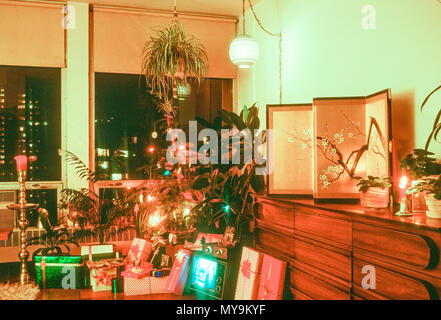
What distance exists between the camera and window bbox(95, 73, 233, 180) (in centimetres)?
483

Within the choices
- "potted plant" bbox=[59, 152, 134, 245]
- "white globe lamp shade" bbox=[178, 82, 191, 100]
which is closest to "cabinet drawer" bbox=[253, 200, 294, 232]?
"potted plant" bbox=[59, 152, 134, 245]

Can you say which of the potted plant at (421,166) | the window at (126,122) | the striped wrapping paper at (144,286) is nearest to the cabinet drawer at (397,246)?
the potted plant at (421,166)

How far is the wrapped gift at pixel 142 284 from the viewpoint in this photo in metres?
2.70

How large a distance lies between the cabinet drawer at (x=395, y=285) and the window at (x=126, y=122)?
3367 millimetres

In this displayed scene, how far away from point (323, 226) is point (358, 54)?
132 centimetres

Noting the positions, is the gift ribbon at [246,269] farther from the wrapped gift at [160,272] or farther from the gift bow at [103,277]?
the gift bow at [103,277]

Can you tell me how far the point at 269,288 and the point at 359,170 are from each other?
898 millimetres

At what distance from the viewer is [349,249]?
1885 mm

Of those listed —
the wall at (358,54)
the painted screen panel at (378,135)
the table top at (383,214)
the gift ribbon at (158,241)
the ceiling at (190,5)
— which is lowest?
the gift ribbon at (158,241)

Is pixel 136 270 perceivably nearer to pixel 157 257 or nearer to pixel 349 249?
pixel 157 257
